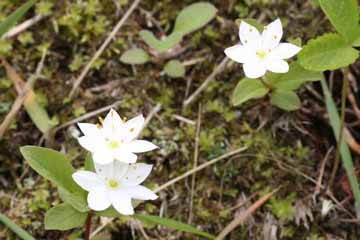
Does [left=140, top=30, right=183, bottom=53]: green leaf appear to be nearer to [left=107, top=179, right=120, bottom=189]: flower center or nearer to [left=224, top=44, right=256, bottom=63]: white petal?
[left=224, top=44, right=256, bottom=63]: white petal

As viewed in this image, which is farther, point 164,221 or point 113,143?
point 164,221

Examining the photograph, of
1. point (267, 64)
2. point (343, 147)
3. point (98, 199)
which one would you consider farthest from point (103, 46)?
point (343, 147)

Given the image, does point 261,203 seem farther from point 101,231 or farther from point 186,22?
point 186,22

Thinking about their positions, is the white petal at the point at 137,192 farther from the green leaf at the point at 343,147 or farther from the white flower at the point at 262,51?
the green leaf at the point at 343,147

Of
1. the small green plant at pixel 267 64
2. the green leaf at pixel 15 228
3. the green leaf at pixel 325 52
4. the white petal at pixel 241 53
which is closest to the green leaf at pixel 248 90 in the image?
the small green plant at pixel 267 64

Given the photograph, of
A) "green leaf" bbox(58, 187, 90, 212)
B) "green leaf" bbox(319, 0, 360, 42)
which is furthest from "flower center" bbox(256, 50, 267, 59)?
"green leaf" bbox(58, 187, 90, 212)

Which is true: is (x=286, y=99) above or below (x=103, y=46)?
below

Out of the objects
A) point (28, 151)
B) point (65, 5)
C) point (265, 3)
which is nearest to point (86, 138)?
point (28, 151)

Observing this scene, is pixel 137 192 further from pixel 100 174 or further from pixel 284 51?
pixel 284 51
